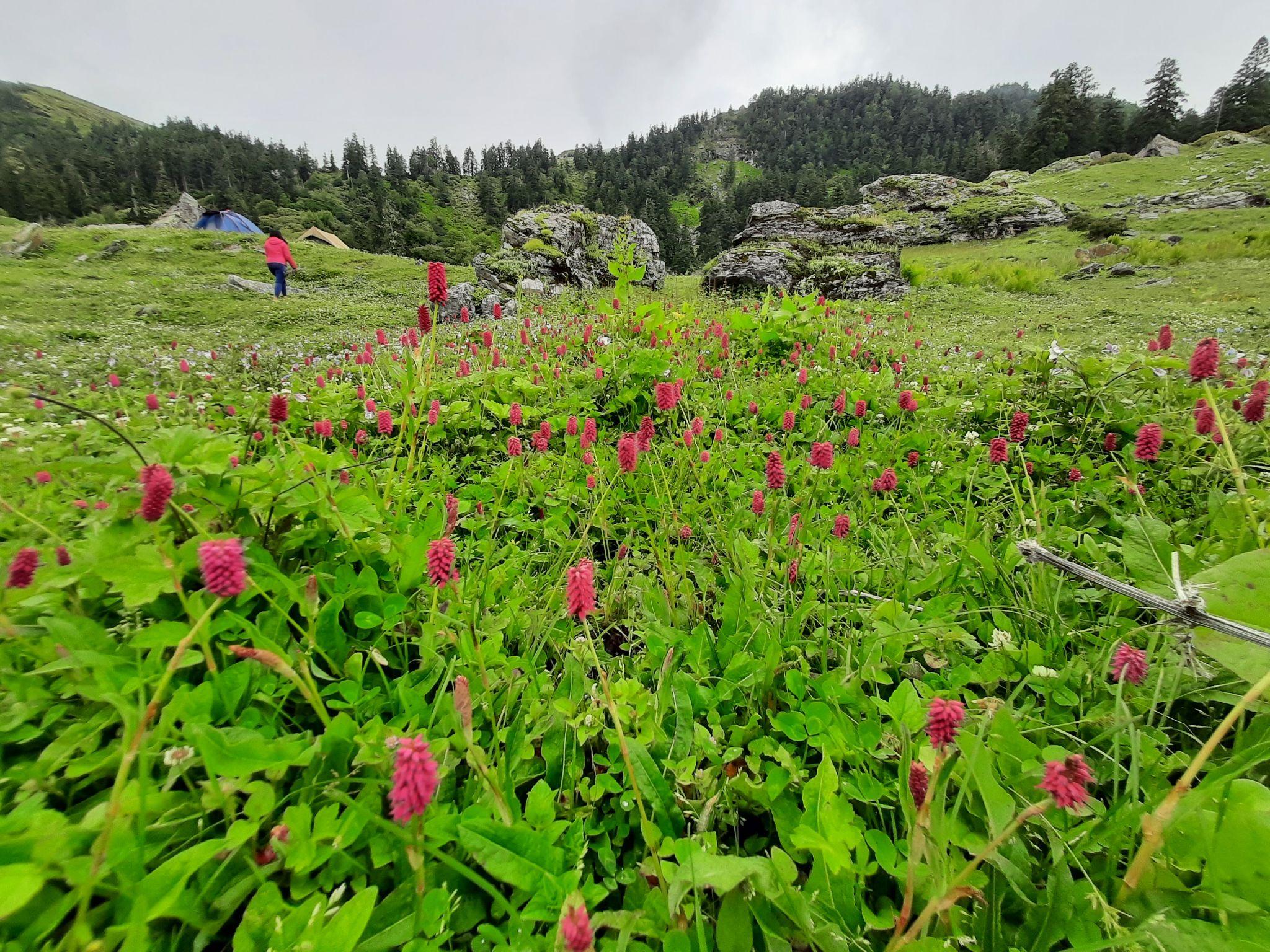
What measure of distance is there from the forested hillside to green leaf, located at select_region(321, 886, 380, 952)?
4890 cm

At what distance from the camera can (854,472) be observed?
2.82 m

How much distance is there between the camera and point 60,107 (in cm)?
→ 14662

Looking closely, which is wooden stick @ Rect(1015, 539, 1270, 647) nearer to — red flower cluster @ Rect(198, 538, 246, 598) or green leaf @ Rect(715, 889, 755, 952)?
green leaf @ Rect(715, 889, 755, 952)

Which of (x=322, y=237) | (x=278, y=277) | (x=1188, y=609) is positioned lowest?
(x=1188, y=609)

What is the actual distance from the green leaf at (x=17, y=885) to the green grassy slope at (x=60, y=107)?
640 feet

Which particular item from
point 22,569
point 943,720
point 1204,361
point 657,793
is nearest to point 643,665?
point 657,793

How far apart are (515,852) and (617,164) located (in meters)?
118

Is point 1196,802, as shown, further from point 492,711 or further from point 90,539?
point 90,539

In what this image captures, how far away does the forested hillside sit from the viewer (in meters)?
55.7

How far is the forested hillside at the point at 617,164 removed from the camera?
5572 centimetres

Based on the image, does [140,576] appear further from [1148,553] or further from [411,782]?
[1148,553]

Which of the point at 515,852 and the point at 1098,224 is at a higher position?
the point at 1098,224

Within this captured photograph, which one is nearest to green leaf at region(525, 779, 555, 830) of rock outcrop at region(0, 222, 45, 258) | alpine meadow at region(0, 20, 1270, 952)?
alpine meadow at region(0, 20, 1270, 952)

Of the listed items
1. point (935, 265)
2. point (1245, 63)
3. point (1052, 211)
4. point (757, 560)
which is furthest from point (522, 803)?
point (1245, 63)
